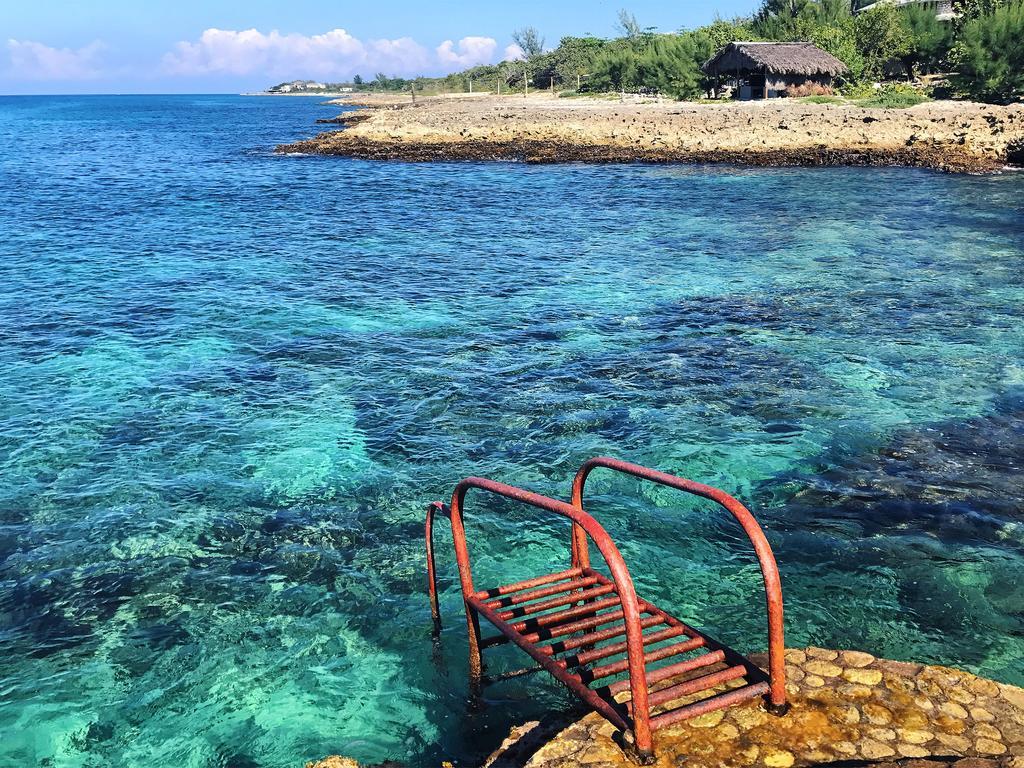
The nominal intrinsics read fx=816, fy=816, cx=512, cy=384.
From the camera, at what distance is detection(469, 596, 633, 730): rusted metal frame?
4.16m

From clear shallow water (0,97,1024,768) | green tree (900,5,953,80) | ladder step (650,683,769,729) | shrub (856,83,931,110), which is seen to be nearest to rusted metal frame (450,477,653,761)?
ladder step (650,683,769,729)

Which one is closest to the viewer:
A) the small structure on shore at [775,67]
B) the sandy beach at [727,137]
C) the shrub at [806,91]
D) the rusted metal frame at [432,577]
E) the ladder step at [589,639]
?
the ladder step at [589,639]

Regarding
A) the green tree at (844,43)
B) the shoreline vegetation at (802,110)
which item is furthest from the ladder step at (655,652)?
the green tree at (844,43)

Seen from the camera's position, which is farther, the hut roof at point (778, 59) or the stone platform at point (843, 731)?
the hut roof at point (778, 59)

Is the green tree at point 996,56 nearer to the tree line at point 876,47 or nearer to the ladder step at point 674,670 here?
the tree line at point 876,47

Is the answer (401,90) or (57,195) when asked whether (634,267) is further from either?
(401,90)

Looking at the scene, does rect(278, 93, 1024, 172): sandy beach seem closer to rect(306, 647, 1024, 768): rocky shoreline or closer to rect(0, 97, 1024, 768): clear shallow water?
rect(0, 97, 1024, 768): clear shallow water

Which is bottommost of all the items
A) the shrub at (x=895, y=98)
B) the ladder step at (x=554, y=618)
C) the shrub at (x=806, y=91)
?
the ladder step at (x=554, y=618)

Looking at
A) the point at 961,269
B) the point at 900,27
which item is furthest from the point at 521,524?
the point at 900,27

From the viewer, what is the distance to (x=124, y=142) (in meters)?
65.9

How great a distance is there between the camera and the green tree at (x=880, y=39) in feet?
183

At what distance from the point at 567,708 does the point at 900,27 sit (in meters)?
63.9

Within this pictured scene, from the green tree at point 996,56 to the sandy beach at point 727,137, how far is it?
1.29 m

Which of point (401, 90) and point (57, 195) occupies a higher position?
point (401, 90)
